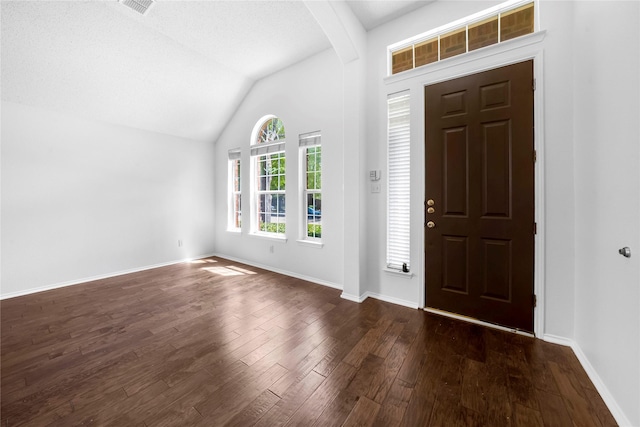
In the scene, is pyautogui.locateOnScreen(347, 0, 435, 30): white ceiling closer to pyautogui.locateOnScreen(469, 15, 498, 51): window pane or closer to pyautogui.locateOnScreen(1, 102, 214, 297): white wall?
pyautogui.locateOnScreen(469, 15, 498, 51): window pane

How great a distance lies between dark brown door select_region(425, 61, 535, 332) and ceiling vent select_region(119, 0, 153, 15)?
322 centimetres

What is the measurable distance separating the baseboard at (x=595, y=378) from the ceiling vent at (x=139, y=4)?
5.01m

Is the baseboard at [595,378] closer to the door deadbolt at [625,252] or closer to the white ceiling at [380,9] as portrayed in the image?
the door deadbolt at [625,252]

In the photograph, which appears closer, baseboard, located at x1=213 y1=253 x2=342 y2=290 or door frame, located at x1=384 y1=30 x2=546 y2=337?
door frame, located at x1=384 y1=30 x2=546 y2=337

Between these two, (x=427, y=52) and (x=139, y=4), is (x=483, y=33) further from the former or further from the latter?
(x=139, y=4)

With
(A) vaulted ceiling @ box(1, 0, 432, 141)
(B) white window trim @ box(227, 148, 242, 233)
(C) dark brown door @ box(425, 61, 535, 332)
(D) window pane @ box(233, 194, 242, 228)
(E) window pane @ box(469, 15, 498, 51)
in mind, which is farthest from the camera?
(D) window pane @ box(233, 194, 242, 228)

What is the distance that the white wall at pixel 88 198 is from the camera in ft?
10.4

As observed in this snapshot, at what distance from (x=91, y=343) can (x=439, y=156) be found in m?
3.67

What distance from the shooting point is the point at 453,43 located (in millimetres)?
2484

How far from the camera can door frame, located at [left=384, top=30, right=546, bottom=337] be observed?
205 cm

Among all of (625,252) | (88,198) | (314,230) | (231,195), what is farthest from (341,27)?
(88,198)

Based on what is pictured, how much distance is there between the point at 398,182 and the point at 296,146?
178cm

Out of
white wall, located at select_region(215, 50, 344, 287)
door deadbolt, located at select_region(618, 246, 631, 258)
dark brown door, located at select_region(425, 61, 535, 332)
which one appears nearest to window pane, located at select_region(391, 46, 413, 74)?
dark brown door, located at select_region(425, 61, 535, 332)

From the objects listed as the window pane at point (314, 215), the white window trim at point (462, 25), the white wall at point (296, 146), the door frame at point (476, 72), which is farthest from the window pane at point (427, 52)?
the window pane at point (314, 215)
